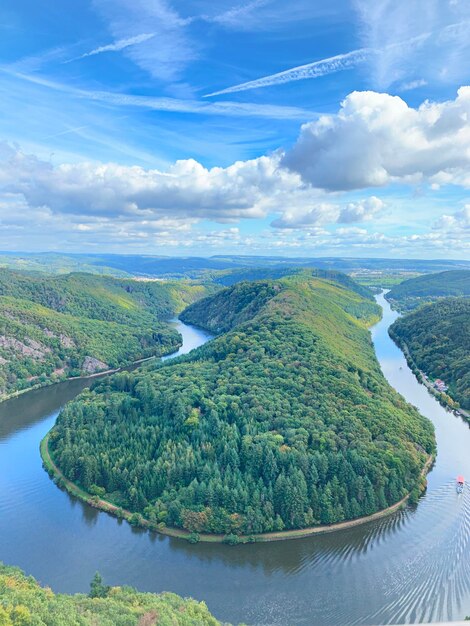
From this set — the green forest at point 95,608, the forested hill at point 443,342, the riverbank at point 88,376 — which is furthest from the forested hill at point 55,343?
the forested hill at point 443,342

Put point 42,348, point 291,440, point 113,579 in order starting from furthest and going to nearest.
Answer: point 42,348
point 291,440
point 113,579

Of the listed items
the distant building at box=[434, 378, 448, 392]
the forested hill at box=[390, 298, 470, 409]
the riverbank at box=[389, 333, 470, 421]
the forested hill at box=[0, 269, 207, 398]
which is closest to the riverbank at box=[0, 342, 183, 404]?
the forested hill at box=[0, 269, 207, 398]

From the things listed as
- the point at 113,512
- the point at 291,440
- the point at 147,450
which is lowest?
the point at 113,512

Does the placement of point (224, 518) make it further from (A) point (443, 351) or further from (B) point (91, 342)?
(B) point (91, 342)

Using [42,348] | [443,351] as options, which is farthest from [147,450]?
[443,351]

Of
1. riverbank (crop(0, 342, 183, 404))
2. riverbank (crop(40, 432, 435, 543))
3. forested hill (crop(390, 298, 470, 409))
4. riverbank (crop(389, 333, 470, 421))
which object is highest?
forested hill (crop(390, 298, 470, 409))

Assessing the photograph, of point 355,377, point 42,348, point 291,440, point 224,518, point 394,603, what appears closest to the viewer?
point 394,603

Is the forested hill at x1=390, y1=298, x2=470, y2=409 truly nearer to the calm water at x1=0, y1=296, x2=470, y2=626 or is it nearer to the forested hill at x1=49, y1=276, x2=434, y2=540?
the forested hill at x1=49, y1=276, x2=434, y2=540
